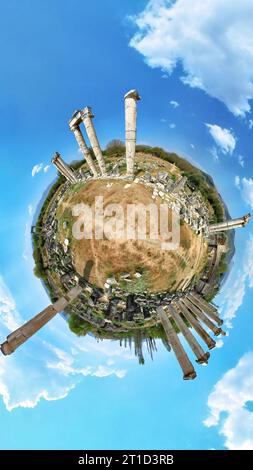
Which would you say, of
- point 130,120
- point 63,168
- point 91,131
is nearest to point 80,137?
point 91,131

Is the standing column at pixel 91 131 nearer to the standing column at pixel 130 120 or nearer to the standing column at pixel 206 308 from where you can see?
the standing column at pixel 130 120

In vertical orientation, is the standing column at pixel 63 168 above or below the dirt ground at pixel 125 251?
above

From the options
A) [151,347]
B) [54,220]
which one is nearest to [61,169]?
[54,220]

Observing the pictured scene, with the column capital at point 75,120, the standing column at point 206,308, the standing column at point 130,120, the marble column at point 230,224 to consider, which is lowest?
Result: the standing column at point 206,308

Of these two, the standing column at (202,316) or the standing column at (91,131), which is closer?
the standing column at (91,131)

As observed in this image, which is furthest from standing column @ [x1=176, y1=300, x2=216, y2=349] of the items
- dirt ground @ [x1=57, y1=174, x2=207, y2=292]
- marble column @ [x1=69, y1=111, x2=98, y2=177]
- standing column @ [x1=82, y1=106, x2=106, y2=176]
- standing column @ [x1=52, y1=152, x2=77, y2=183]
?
standing column @ [x1=52, y1=152, x2=77, y2=183]

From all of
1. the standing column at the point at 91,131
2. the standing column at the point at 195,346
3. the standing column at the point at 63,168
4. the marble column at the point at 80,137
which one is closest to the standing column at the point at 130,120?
the standing column at the point at 91,131
